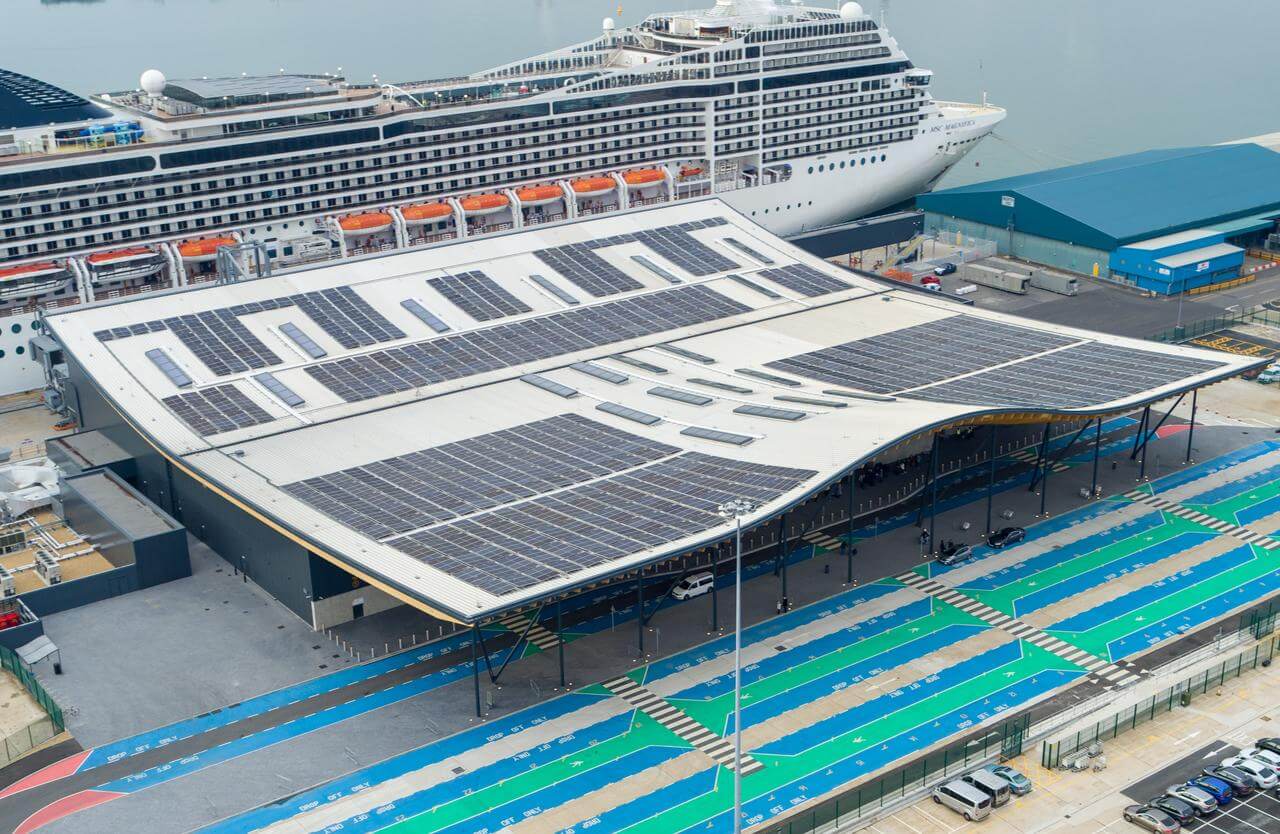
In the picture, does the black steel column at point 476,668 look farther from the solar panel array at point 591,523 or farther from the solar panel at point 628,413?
the solar panel at point 628,413

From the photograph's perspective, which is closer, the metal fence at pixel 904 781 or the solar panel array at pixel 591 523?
the metal fence at pixel 904 781

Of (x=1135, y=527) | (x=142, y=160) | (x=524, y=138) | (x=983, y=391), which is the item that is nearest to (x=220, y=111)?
(x=142, y=160)

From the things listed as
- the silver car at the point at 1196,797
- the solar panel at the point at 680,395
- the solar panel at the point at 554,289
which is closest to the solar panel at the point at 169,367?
the solar panel at the point at 554,289

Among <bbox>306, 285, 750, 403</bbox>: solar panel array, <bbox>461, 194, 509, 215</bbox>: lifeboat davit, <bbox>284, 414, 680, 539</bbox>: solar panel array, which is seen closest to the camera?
<bbox>284, 414, 680, 539</bbox>: solar panel array

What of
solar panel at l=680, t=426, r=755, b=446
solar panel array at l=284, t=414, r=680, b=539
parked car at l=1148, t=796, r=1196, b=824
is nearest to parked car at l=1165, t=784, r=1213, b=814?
parked car at l=1148, t=796, r=1196, b=824

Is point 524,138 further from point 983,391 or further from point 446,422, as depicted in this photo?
point 983,391

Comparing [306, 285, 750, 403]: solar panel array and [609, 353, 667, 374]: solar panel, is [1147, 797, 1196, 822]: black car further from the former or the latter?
[306, 285, 750, 403]: solar panel array
